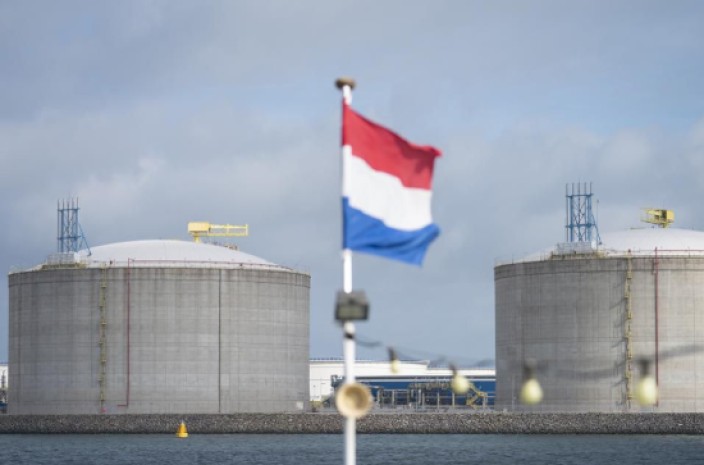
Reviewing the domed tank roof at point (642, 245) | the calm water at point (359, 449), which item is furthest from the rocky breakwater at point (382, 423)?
the domed tank roof at point (642, 245)

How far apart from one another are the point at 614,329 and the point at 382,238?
85378 mm

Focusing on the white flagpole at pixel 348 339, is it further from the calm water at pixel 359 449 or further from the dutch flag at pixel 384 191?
the calm water at pixel 359 449

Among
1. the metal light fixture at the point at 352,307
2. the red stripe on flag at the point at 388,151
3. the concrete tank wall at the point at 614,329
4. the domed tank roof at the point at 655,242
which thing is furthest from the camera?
the domed tank roof at the point at 655,242

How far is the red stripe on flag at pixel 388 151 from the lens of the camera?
84.5 feet

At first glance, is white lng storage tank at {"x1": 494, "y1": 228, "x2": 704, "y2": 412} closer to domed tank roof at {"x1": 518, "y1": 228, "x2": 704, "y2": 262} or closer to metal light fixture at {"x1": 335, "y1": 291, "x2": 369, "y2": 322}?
domed tank roof at {"x1": 518, "y1": 228, "x2": 704, "y2": 262}

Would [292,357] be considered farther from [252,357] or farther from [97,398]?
[97,398]

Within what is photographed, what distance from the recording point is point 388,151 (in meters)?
26.2

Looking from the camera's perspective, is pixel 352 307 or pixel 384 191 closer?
pixel 352 307

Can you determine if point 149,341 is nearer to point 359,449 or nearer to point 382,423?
point 382,423

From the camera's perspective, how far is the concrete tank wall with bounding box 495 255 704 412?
108500 millimetres

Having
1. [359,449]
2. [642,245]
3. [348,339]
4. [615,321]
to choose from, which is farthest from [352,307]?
[642,245]

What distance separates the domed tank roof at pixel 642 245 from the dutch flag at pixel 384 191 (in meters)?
86.2

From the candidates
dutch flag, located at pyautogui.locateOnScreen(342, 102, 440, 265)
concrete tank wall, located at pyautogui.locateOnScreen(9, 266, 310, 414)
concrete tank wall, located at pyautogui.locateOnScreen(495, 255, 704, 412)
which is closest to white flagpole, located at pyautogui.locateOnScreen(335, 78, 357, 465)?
dutch flag, located at pyautogui.locateOnScreen(342, 102, 440, 265)

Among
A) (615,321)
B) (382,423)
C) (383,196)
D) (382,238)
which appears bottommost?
(382,423)
